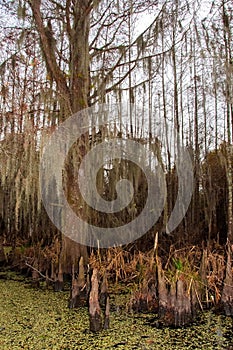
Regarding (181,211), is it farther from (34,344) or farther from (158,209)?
(34,344)

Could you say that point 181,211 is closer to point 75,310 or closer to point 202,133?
point 202,133

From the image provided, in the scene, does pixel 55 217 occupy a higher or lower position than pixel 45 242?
higher

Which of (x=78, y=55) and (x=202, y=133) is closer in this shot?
(x=78, y=55)

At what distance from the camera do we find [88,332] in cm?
243

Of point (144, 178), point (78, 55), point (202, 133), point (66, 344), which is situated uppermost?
point (78, 55)

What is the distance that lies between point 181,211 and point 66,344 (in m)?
3.15

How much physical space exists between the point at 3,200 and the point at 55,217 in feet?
3.91

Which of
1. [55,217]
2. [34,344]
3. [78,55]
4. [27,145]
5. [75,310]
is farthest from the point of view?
[55,217]

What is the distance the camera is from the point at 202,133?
5.81 metres

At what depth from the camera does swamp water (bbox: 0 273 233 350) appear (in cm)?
222

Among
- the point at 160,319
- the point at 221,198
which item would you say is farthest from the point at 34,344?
the point at 221,198

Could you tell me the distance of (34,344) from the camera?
2225 mm

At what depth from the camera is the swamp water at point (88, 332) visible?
2.22 m

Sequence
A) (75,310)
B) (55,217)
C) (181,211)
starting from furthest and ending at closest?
1. (55,217)
2. (181,211)
3. (75,310)
